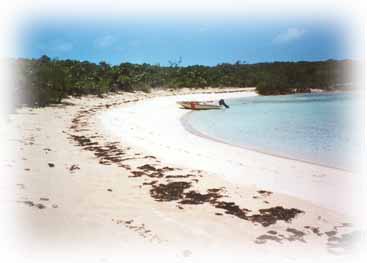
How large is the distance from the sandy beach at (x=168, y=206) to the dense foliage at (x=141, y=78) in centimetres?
953

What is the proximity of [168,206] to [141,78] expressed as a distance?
46.9 meters

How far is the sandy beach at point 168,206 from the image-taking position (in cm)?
440

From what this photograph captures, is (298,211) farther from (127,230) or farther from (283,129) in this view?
(283,129)

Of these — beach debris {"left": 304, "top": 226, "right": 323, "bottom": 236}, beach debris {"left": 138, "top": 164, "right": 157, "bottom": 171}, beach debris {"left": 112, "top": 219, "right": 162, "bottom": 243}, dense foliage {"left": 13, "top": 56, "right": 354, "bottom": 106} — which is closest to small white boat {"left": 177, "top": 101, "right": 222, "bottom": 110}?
dense foliage {"left": 13, "top": 56, "right": 354, "bottom": 106}

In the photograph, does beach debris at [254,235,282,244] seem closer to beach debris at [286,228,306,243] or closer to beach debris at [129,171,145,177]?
beach debris at [286,228,306,243]

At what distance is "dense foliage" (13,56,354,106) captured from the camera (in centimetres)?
2277

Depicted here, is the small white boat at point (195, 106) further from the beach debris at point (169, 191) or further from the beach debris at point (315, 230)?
the beach debris at point (315, 230)

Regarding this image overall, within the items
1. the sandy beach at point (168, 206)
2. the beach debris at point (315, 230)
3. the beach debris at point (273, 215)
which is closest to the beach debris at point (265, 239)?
the sandy beach at point (168, 206)

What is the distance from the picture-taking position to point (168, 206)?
596 cm

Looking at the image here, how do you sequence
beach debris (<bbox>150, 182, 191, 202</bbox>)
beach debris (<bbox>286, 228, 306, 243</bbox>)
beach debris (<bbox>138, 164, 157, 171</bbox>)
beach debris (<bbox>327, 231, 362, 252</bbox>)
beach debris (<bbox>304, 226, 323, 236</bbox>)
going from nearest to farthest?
beach debris (<bbox>327, 231, 362, 252</bbox>), beach debris (<bbox>286, 228, 306, 243</bbox>), beach debris (<bbox>304, 226, 323, 236</bbox>), beach debris (<bbox>150, 182, 191, 202</bbox>), beach debris (<bbox>138, 164, 157, 171</bbox>)

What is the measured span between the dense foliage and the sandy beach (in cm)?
953

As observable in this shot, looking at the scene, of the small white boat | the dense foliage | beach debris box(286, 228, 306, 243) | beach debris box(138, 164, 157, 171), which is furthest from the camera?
the small white boat

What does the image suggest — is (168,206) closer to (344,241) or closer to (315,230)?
(315,230)

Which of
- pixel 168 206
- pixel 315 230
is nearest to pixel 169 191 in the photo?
pixel 168 206
